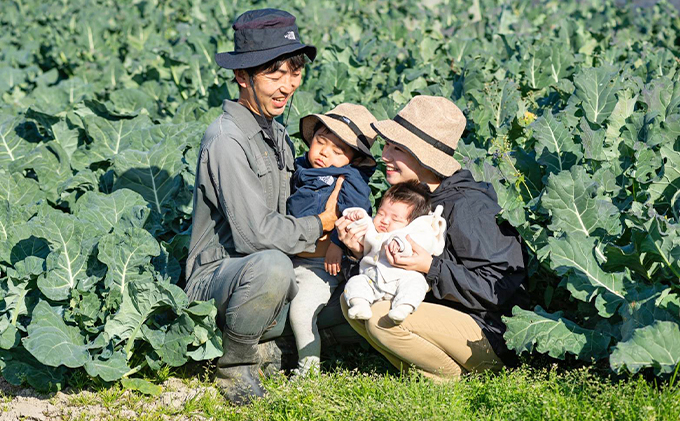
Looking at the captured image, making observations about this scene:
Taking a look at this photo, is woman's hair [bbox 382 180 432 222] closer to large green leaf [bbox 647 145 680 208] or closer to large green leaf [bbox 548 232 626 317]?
large green leaf [bbox 548 232 626 317]

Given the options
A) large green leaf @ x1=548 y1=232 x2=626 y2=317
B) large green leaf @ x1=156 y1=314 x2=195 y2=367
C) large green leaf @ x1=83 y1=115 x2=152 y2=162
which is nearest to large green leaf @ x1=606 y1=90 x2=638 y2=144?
large green leaf @ x1=548 y1=232 x2=626 y2=317

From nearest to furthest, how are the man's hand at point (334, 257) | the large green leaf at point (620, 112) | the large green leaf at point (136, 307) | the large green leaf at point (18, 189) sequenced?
the large green leaf at point (136, 307) → the man's hand at point (334, 257) → the large green leaf at point (620, 112) → the large green leaf at point (18, 189)

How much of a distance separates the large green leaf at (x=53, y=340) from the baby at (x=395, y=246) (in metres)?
1.41

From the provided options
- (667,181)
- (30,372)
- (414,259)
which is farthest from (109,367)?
(667,181)

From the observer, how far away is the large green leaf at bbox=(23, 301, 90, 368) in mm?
4191

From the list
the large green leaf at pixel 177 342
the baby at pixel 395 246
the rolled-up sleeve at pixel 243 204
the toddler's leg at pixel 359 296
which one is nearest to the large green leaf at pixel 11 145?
the large green leaf at pixel 177 342

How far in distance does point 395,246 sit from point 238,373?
1106 mm

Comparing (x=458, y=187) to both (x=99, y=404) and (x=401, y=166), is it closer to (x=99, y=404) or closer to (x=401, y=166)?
(x=401, y=166)

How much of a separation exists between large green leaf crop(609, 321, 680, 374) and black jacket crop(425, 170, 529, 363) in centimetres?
82

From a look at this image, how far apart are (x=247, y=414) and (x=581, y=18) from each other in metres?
7.99

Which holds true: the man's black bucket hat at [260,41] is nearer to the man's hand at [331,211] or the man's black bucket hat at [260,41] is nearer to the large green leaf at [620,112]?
the man's hand at [331,211]

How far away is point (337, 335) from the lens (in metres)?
4.84

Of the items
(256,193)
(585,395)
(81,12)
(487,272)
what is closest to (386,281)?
(487,272)

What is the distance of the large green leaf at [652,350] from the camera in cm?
363
